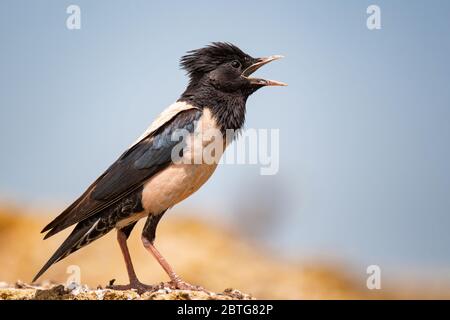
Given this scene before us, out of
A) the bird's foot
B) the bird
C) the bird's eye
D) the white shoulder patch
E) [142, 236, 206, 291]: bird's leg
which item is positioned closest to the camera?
[142, 236, 206, 291]: bird's leg

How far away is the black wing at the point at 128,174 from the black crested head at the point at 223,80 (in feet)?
1.11

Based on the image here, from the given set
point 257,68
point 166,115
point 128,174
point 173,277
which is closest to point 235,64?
point 257,68

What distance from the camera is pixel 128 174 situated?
877 centimetres

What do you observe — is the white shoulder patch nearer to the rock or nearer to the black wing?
the black wing

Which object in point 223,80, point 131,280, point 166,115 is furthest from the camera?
point 223,80

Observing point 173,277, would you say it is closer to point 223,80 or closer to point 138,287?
point 138,287

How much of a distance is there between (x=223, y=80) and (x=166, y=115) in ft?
3.06

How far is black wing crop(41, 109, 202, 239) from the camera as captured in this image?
8.67 m

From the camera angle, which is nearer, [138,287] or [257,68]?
[138,287]

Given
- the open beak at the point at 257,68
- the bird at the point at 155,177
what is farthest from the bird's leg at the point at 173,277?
the open beak at the point at 257,68

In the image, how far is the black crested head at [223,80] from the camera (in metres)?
9.05

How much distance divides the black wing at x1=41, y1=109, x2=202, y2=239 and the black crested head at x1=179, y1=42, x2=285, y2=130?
1.11 feet

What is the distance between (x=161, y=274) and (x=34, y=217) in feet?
18.7

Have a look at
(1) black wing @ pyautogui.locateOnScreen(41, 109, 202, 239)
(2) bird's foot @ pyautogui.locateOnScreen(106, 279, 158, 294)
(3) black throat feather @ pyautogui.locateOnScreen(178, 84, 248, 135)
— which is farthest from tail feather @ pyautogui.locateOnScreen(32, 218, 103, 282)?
(3) black throat feather @ pyautogui.locateOnScreen(178, 84, 248, 135)
